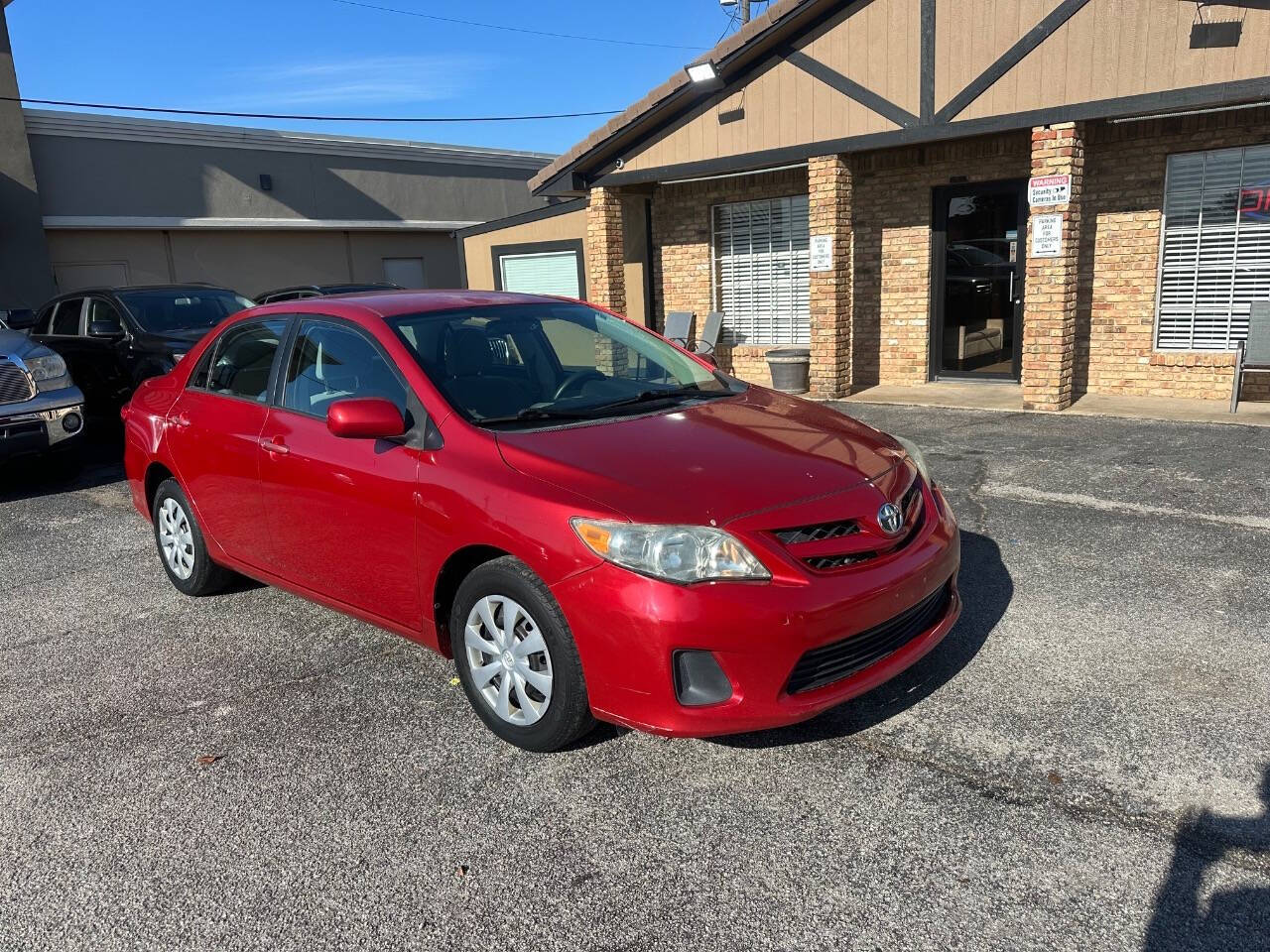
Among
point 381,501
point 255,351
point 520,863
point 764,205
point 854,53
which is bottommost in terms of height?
point 520,863

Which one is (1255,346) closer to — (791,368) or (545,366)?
(791,368)

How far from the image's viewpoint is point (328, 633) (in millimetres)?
4594

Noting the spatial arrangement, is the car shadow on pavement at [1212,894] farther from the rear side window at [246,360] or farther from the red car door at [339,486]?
the rear side window at [246,360]

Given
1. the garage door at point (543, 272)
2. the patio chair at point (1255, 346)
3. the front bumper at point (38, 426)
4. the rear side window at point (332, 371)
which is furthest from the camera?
the garage door at point (543, 272)

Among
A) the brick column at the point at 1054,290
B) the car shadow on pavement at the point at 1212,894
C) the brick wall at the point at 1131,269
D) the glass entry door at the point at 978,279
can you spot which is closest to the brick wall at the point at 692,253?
the glass entry door at the point at 978,279

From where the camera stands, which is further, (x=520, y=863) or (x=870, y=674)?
(x=870, y=674)

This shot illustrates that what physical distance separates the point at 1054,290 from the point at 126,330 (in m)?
9.41

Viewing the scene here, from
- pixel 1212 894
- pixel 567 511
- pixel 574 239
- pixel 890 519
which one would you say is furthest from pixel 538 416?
pixel 574 239

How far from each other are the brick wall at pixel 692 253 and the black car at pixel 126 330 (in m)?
6.10

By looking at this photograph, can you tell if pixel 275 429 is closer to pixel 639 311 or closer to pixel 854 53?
pixel 854 53

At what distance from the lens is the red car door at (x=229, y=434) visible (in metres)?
4.43

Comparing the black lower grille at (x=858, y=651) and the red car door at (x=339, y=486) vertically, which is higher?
the red car door at (x=339, y=486)

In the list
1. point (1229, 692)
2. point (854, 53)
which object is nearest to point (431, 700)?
point (1229, 692)

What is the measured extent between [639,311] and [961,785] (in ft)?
39.2
